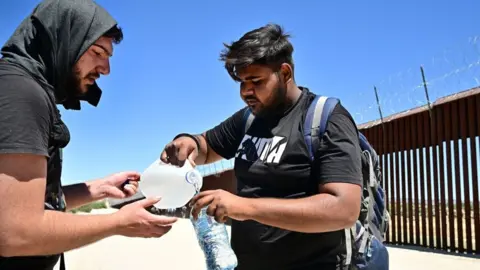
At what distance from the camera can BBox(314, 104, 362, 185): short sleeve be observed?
2395mm

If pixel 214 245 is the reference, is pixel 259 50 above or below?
above

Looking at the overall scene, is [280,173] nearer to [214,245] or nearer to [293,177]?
[293,177]

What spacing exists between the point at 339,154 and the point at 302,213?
0.32m

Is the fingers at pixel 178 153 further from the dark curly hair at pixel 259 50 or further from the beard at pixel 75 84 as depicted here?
the beard at pixel 75 84

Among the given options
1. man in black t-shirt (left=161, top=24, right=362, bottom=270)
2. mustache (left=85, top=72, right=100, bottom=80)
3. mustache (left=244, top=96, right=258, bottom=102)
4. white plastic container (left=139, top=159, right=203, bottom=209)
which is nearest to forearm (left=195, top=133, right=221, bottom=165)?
man in black t-shirt (left=161, top=24, right=362, bottom=270)

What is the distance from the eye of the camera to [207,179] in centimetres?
1675

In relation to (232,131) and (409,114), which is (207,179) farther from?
(232,131)

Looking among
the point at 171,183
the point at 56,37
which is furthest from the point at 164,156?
the point at 56,37

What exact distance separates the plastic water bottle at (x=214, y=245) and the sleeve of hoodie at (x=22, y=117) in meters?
1.08

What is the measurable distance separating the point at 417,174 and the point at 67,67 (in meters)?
8.59

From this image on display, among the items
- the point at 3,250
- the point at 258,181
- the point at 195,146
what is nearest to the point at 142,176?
the point at 195,146

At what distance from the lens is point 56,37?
84.3 inches

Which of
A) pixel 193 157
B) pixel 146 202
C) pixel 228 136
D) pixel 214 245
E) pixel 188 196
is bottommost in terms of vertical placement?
pixel 214 245

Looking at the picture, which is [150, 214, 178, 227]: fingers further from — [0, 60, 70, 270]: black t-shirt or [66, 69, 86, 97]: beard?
[66, 69, 86, 97]: beard
